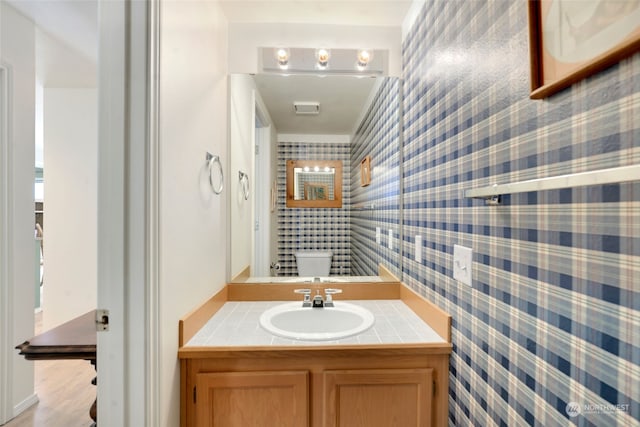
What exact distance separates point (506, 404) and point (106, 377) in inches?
44.5

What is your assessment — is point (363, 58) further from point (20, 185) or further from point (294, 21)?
point (20, 185)

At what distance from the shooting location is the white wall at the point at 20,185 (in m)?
1.76

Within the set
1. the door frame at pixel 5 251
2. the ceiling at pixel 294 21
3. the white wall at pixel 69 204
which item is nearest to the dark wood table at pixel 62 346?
the door frame at pixel 5 251

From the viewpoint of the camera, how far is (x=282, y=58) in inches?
62.0

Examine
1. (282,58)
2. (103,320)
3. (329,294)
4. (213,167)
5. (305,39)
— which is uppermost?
(305,39)

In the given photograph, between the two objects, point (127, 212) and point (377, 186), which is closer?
point (127, 212)

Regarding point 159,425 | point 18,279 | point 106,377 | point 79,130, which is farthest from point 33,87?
point 159,425

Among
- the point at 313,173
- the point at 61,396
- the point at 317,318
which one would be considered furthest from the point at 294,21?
the point at 61,396

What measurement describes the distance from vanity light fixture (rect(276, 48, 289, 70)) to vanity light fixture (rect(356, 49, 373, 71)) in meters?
0.40

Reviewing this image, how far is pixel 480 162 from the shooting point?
85cm

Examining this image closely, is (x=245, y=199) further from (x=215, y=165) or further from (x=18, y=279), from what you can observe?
(x=18, y=279)

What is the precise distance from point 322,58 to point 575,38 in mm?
1259

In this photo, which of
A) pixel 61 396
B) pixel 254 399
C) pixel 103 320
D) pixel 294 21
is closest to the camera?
pixel 103 320

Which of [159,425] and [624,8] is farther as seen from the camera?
[159,425]
